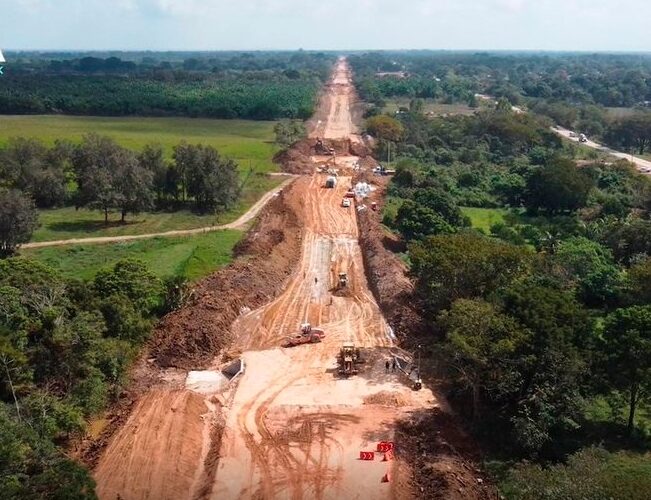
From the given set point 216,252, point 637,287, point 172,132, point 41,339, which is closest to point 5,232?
point 216,252

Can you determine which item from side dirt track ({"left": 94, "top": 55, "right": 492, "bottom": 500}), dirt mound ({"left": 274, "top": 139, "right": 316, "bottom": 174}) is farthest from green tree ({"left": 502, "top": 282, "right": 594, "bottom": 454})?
dirt mound ({"left": 274, "top": 139, "right": 316, "bottom": 174})

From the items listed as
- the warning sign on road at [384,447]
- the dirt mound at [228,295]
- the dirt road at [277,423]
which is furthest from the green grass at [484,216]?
the warning sign on road at [384,447]

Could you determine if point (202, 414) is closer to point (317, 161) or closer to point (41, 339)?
point (41, 339)

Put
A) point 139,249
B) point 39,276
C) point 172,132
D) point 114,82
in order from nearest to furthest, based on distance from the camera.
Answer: point 39,276 < point 139,249 < point 172,132 < point 114,82

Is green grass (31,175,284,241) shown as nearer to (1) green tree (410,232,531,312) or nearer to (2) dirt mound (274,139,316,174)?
(2) dirt mound (274,139,316,174)

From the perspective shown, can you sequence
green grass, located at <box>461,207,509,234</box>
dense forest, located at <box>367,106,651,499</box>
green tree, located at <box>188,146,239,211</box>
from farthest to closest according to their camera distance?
green grass, located at <box>461,207,509,234</box>, green tree, located at <box>188,146,239,211</box>, dense forest, located at <box>367,106,651,499</box>

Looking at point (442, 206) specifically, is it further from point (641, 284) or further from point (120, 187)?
point (120, 187)

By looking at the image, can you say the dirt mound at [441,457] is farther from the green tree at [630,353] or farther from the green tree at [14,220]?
the green tree at [14,220]
